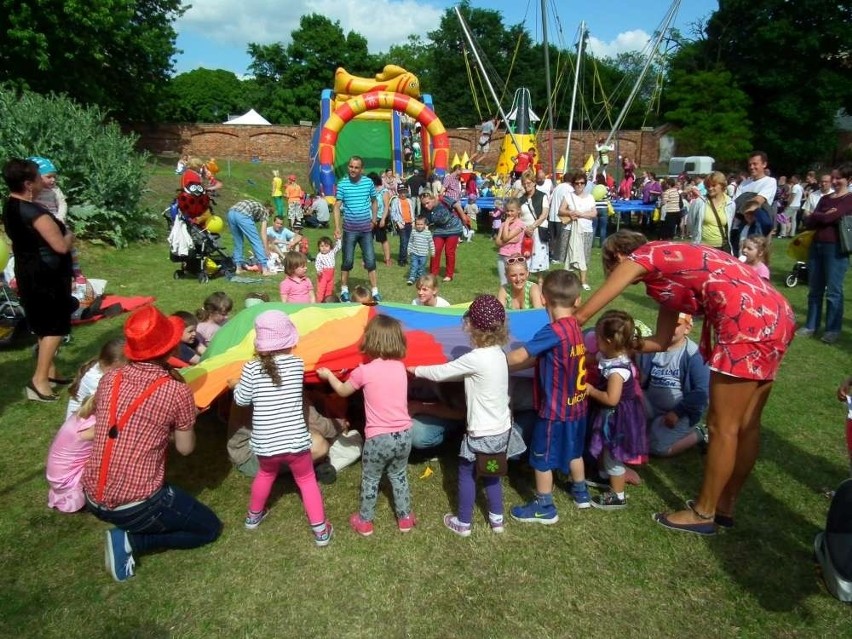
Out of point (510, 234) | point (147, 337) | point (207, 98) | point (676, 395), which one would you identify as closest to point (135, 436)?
point (147, 337)

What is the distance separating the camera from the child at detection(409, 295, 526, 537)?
3061mm

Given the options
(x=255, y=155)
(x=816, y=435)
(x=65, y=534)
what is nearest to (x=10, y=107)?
(x=65, y=534)

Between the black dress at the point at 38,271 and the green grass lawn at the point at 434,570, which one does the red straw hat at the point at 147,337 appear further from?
the black dress at the point at 38,271

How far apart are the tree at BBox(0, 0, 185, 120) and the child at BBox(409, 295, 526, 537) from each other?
866 inches

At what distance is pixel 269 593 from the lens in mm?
2830

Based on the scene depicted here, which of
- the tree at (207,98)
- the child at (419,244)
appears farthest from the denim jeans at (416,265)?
the tree at (207,98)

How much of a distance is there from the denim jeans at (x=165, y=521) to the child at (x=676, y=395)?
2948 mm

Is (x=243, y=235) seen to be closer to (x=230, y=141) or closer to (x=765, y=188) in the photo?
(x=765, y=188)

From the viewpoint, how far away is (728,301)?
293 cm

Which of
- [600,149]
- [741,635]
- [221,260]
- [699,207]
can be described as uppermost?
[600,149]

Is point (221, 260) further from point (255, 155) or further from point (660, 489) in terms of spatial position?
point (255, 155)

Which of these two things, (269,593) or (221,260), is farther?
(221,260)

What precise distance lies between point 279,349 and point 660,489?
8.31 ft

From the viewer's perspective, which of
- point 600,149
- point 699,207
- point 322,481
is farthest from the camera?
point 600,149
